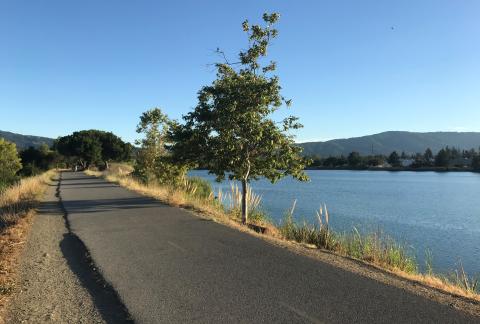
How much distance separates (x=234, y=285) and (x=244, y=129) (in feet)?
27.2

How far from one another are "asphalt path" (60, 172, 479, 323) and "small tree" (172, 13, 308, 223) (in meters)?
4.25

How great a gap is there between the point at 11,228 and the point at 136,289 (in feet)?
20.4

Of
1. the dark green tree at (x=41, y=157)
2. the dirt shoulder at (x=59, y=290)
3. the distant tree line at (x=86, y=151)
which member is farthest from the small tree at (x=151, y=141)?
the dark green tree at (x=41, y=157)

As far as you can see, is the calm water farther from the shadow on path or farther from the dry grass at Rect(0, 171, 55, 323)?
the dry grass at Rect(0, 171, 55, 323)

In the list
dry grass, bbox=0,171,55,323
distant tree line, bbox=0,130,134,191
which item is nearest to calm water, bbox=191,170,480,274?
dry grass, bbox=0,171,55,323

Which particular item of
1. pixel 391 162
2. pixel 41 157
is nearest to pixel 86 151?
pixel 41 157

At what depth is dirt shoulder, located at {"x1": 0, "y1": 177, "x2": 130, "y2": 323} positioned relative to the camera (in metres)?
5.20

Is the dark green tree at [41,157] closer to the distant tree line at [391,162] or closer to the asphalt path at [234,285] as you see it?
the distant tree line at [391,162]

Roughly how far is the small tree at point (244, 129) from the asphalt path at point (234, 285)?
4253 millimetres

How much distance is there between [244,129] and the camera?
46.4 ft

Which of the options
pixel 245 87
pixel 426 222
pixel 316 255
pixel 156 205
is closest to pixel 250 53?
pixel 245 87

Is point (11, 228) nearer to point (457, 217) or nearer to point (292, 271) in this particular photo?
point (292, 271)

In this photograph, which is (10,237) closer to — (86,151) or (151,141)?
(151,141)

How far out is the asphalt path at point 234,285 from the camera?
5.13m
